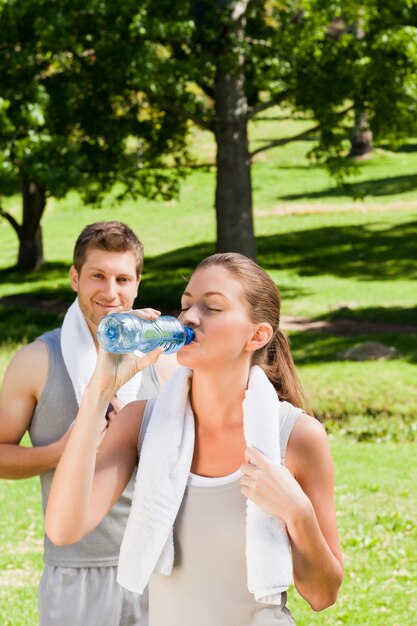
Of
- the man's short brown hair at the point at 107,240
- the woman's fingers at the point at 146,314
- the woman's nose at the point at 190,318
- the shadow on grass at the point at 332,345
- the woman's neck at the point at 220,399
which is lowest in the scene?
the shadow on grass at the point at 332,345

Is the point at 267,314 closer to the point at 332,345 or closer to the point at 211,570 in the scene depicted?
the point at 211,570

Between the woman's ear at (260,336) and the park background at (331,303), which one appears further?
the park background at (331,303)

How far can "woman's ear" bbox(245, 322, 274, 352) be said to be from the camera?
10.4 feet

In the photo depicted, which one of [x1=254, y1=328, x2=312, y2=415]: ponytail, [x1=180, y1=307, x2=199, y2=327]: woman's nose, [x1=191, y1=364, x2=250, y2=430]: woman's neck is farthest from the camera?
[x1=254, y1=328, x2=312, y2=415]: ponytail

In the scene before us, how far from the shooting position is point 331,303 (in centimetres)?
2469

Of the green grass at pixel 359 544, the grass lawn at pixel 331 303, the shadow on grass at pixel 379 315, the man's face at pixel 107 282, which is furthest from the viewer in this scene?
the shadow on grass at pixel 379 315

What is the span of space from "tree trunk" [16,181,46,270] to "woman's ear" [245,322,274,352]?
1113 inches

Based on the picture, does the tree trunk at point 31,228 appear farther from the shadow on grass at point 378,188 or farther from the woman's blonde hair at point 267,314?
the woman's blonde hair at point 267,314

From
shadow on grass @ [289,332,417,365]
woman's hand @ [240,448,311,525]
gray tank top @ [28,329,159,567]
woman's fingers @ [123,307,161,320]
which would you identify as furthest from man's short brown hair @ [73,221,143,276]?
shadow on grass @ [289,332,417,365]

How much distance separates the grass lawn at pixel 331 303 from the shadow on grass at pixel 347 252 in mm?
64

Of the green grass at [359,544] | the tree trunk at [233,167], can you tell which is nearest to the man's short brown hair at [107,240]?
the green grass at [359,544]

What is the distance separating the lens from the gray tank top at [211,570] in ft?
9.66

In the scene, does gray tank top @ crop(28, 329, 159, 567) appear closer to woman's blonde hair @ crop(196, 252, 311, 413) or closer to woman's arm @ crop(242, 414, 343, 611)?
woman's blonde hair @ crop(196, 252, 311, 413)

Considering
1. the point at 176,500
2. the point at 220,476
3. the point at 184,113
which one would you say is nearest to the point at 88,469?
the point at 176,500
